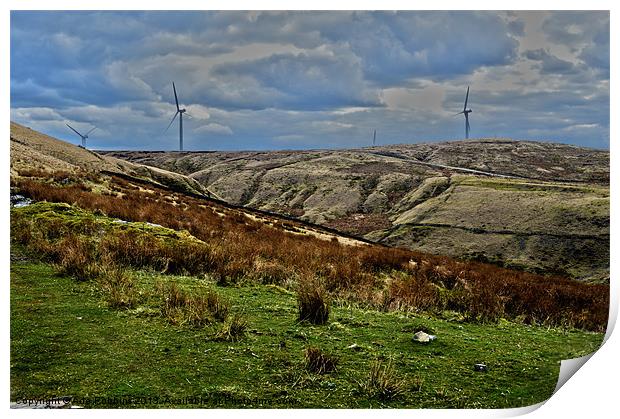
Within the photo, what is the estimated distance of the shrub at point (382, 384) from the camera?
26.9ft

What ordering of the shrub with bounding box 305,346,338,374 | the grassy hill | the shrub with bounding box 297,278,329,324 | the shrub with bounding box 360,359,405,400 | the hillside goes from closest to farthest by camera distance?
the shrub with bounding box 360,359,405,400, the shrub with bounding box 305,346,338,374, the shrub with bounding box 297,278,329,324, the grassy hill, the hillside

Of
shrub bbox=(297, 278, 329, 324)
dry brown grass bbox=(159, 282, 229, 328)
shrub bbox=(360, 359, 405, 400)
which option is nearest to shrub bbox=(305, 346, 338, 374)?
shrub bbox=(360, 359, 405, 400)

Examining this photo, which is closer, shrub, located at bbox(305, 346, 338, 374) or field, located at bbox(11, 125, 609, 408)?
field, located at bbox(11, 125, 609, 408)

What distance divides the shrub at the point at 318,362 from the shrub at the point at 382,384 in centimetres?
62

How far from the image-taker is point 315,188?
118m

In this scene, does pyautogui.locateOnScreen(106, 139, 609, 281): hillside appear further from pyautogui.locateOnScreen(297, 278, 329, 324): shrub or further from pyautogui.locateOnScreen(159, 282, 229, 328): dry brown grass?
pyautogui.locateOnScreen(159, 282, 229, 328): dry brown grass

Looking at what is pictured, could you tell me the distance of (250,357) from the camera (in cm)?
873

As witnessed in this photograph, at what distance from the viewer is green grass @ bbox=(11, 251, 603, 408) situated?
806 centimetres

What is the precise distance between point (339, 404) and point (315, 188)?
11054 centimetres

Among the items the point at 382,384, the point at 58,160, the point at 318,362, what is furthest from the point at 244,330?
the point at 58,160

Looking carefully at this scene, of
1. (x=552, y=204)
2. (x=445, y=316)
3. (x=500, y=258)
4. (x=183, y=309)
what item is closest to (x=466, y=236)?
(x=500, y=258)

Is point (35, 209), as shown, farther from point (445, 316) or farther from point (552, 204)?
point (552, 204)

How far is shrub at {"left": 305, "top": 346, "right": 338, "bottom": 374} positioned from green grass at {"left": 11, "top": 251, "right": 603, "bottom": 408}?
0.30 feet

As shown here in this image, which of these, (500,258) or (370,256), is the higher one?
(370,256)
